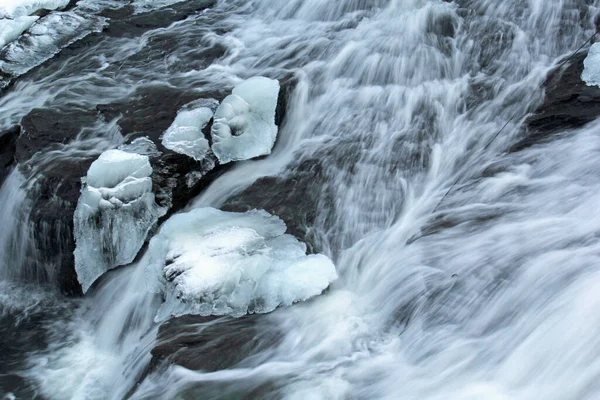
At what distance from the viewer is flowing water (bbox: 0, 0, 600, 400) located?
347cm

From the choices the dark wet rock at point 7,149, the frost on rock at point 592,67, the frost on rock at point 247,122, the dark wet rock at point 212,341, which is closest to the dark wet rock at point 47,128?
the dark wet rock at point 7,149

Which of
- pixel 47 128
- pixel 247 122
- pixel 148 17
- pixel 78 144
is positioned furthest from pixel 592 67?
pixel 148 17

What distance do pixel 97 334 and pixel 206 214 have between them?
45.6 inches

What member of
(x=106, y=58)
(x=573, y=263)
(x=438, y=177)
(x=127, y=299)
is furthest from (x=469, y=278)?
(x=106, y=58)

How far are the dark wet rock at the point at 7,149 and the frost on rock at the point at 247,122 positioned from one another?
5.84 feet

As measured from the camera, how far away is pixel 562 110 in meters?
4.96

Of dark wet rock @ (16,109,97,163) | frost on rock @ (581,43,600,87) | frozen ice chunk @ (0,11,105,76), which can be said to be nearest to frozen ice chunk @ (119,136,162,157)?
dark wet rock @ (16,109,97,163)

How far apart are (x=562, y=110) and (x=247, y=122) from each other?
2.46m

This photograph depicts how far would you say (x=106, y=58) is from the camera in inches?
260

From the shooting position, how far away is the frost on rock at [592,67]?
5.10 m

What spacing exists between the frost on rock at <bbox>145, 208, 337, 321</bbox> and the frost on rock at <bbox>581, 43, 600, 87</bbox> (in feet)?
8.68

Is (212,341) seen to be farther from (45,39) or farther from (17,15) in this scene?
(17,15)

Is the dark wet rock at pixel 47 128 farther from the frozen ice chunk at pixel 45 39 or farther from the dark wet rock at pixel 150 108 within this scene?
the frozen ice chunk at pixel 45 39

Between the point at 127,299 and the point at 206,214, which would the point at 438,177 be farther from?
the point at 127,299
